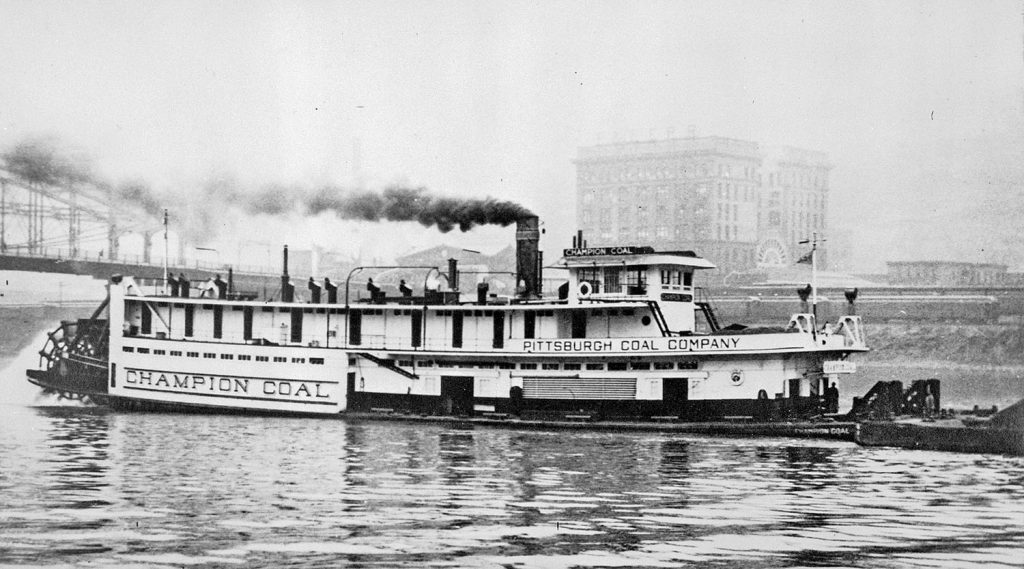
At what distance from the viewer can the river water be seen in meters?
15.8

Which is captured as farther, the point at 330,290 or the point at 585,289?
the point at 330,290

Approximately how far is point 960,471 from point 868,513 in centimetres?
615

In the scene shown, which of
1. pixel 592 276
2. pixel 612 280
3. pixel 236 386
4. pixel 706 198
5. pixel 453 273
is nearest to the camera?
pixel 612 280

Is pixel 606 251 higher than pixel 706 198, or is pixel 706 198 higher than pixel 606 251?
pixel 706 198

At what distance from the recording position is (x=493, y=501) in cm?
1991

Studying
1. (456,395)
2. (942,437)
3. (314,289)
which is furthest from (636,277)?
(314,289)

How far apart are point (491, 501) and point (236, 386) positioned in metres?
17.5

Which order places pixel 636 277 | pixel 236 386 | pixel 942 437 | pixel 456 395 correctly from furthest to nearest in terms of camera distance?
pixel 236 386, pixel 456 395, pixel 636 277, pixel 942 437

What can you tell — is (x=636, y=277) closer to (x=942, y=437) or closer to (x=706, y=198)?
(x=942, y=437)

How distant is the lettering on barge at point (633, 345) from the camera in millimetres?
30797

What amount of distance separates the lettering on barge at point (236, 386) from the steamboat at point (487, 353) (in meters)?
0.04

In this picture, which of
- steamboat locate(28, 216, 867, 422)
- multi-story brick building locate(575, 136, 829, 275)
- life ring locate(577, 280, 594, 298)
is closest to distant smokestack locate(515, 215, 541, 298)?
steamboat locate(28, 216, 867, 422)

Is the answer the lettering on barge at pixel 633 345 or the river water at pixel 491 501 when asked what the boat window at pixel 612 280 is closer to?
the lettering on barge at pixel 633 345

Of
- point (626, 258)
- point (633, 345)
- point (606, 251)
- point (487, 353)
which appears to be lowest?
point (487, 353)
